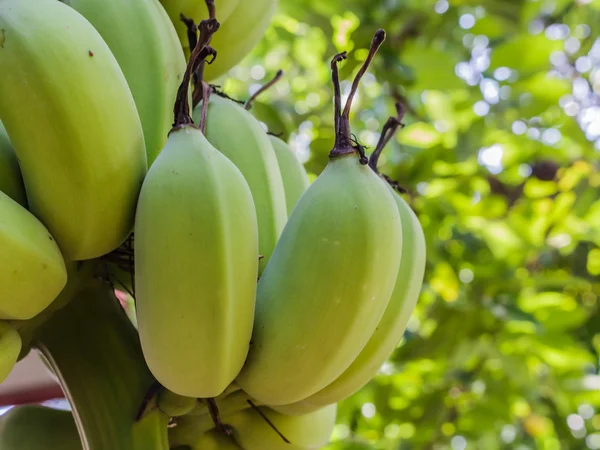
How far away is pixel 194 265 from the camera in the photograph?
34cm

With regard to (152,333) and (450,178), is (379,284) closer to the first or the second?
(152,333)

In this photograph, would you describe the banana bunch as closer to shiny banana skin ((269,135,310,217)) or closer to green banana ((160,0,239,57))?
green banana ((160,0,239,57))

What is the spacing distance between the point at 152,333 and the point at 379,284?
142mm

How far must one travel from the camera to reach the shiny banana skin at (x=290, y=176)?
54 centimetres

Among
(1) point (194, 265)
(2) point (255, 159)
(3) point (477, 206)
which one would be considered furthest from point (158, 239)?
(3) point (477, 206)

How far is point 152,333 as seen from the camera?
0.36m

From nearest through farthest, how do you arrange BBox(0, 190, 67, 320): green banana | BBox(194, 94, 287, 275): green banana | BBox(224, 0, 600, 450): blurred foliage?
BBox(0, 190, 67, 320): green banana, BBox(194, 94, 287, 275): green banana, BBox(224, 0, 600, 450): blurred foliage

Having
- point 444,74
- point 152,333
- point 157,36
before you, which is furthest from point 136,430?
point 444,74

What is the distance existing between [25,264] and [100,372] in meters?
0.13

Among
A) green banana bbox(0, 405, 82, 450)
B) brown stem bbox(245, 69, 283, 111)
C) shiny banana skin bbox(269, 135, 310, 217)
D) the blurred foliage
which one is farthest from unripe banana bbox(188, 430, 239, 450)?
the blurred foliage

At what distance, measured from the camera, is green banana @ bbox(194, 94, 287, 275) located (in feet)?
1.47

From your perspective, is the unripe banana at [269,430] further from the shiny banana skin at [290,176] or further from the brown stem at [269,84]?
the brown stem at [269,84]

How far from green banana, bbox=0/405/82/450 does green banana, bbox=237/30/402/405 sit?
0.21 metres

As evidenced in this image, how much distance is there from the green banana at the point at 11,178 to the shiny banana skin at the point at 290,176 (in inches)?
8.8
